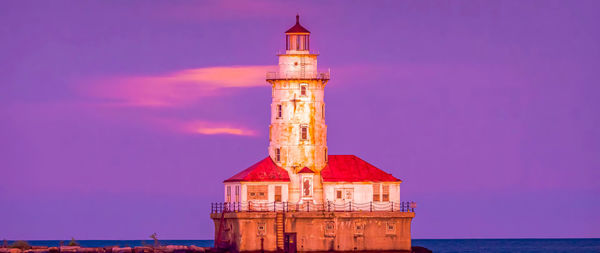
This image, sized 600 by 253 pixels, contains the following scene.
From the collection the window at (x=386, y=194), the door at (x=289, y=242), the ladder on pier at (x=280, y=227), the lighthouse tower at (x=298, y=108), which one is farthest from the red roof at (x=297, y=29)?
the door at (x=289, y=242)

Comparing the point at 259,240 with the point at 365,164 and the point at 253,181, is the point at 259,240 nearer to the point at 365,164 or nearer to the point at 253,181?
the point at 253,181

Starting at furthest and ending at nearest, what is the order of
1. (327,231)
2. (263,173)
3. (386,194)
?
(386,194) → (263,173) → (327,231)

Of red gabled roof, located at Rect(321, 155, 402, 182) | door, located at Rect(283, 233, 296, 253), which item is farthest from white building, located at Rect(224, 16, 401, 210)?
door, located at Rect(283, 233, 296, 253)

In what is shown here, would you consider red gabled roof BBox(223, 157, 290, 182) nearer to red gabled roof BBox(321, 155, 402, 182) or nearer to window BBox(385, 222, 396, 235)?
red gabled roof BBox(321, 155, 402, 182)

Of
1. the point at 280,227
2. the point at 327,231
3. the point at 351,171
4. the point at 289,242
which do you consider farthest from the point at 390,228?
the point at 280,227

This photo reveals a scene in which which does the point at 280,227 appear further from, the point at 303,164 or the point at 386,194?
the point at 386,194

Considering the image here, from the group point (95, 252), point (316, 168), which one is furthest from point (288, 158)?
point (95, 252)

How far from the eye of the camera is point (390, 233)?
81.8m

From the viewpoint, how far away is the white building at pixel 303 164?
82250 mm

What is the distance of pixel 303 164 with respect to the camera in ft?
275

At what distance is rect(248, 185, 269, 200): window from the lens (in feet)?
267

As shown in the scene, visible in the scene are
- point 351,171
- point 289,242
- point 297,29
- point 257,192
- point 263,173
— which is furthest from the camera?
point 297,29

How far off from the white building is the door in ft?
6.61

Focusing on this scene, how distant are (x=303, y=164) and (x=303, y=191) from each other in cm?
206
